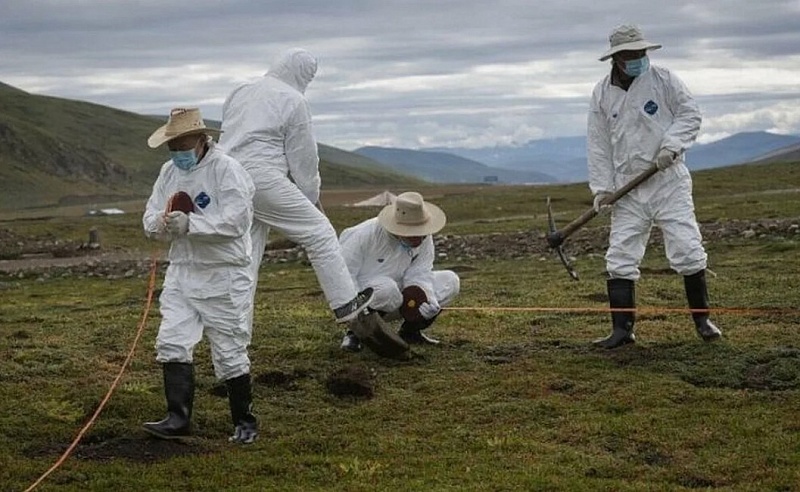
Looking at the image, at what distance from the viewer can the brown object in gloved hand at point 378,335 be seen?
36.6ft

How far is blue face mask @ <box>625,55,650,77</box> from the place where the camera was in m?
11.3

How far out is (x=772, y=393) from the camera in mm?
9453

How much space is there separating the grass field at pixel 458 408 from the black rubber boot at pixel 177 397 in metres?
0.19

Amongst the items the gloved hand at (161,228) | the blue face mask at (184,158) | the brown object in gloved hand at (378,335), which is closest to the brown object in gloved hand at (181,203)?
the gloved hand at (161,228)

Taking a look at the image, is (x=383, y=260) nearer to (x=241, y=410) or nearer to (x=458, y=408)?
(x=458, y=408)

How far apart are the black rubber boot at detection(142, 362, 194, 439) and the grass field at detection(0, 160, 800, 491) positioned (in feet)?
0.63

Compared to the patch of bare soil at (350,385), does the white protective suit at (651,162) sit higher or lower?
higher

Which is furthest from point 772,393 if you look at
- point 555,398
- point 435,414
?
point 435,414

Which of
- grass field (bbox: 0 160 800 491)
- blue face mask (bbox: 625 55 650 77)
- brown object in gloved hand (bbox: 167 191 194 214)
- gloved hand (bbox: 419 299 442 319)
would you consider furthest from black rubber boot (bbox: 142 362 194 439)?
blue face mask (bbox: 625 55 650 77)

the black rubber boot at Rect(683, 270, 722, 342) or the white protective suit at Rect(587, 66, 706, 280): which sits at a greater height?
the white protective suit at Rect(587, 66, 706, 280)

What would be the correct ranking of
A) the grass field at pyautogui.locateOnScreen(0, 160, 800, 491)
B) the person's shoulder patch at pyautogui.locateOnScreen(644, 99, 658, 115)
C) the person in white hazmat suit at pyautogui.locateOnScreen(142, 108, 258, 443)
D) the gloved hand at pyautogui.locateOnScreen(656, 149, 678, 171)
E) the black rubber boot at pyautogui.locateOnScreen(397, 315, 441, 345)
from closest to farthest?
the grass field at pyautogui.locateOnScreen(0, 160, 800, 491)
the person in white hazmat suit at pyautogui.locateOnScreen(142, 108, 258, 443)
the gloved hand at pyautogui.locateOnScreen(656, 149, 678, 171)
the person's shoulder patch at pyautogui.locateOnScreen(644, 99, 658, 115)
the black rubber boot at pyautogui.locateOnScreen(397, 315, 441, 345)

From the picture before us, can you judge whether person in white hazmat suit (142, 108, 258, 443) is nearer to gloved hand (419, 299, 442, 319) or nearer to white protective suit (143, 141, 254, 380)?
white protective suit (143, 141, 254, 380)

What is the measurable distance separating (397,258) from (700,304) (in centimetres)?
315

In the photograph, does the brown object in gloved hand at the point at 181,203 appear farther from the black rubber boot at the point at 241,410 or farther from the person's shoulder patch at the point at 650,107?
the person's shoulder patch at the point at 650,107
